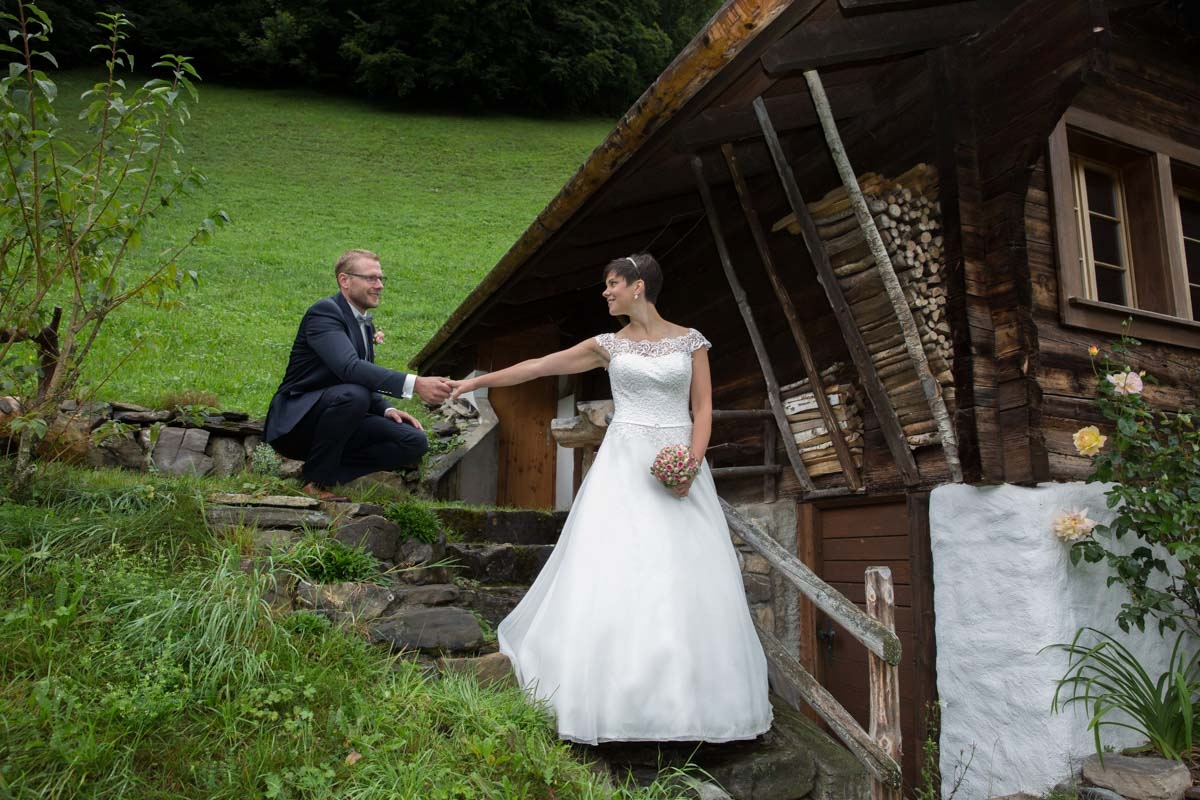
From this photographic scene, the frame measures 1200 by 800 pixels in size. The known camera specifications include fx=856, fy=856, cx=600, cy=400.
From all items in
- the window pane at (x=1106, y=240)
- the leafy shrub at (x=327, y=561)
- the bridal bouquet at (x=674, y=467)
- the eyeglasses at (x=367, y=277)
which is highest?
the window pane at (x=1106, y=240)

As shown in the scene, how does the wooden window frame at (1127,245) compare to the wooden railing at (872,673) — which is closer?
the wooden railing at (872,673)

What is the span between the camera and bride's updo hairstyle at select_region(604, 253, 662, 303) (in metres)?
4.11

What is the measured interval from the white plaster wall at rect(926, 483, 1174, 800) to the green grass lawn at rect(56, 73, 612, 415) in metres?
4.14

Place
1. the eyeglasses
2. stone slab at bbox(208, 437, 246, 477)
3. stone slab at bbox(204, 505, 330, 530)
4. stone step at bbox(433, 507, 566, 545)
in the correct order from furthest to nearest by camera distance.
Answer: stone slab at bbox(208, 437, 246, 477), stone step at bbox(433, 507, 566, 545), the eyeglasses, stone slab at bbox(204, 505, 330, 530)

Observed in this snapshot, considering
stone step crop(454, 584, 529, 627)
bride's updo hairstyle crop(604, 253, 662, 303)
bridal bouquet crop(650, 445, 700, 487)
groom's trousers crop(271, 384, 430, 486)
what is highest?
bride's updo hairstyle crop(604, 253, 662, 303)

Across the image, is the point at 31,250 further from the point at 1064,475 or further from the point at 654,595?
the point at 1064,475

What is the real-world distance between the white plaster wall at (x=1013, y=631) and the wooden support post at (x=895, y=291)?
27 centimetres

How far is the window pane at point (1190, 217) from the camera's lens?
553 centimetres

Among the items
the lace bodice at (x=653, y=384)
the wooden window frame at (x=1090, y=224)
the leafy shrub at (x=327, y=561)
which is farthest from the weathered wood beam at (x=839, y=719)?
the wooden window frame at (x=1090, y=224)

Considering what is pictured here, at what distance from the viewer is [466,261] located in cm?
1867

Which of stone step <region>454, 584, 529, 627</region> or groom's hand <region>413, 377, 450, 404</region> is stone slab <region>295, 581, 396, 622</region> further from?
groom's hand <region>413, 377, 450, 404</region>

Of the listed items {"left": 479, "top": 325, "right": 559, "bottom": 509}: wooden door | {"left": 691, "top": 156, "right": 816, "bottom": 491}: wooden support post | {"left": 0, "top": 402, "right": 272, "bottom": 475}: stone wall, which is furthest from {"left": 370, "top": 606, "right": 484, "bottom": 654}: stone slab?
{"left": 479, "top": 325, "right": 559, "bottom": 509}: wooden door

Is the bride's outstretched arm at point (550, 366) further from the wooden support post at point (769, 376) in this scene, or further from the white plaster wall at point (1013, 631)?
the white plaster wall at point (1013, 631)

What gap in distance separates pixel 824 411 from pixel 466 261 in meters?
14.7
